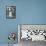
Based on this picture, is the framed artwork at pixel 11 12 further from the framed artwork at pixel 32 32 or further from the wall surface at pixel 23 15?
the framed artwork at pixel 32 32

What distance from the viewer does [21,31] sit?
299 cm

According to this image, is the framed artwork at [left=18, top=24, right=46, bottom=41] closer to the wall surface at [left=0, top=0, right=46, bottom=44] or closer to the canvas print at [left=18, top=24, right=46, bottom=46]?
the canvas print at [left=18, top=24, right=46, bottom=46]

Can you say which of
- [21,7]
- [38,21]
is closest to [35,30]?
[38,21]

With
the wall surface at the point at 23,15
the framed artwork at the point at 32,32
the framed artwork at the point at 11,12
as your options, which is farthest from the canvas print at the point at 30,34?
the framed artwork at the point at 11,12

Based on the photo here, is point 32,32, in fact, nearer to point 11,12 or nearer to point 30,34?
point 30,34

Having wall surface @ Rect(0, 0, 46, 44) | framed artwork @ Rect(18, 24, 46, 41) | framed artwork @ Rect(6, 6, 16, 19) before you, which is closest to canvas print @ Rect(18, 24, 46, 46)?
framed artwork @ Rect(18, 24, 46, 41)

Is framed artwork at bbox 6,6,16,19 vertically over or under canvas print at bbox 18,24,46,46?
over

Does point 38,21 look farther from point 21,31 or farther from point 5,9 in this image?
point 5,9

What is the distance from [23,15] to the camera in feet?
10.2

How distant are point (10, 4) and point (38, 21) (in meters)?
0.81

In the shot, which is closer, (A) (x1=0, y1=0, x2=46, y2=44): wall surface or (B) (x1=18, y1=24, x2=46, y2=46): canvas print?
(B) (x1=18, y1=24, x2=46, y2=46): canvas print

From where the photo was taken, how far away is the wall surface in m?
3.09

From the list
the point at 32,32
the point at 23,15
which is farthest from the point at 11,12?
the point at 32,32

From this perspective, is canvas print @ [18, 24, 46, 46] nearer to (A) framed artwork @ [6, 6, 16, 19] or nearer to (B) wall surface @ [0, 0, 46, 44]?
(B) wall surface @ [0, 0, 46, 44]
